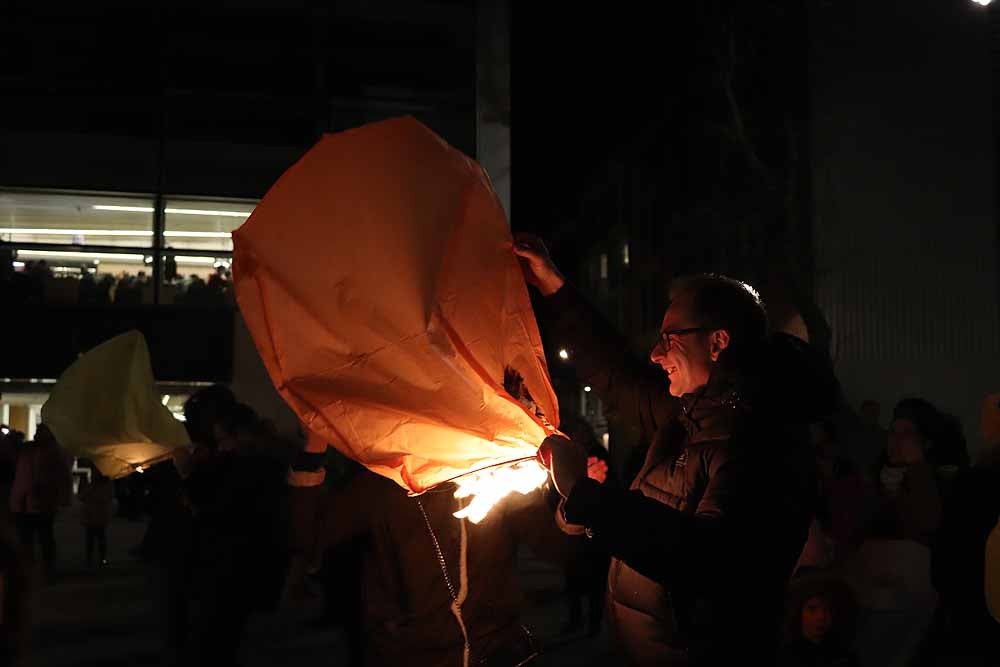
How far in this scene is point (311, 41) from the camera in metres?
17.8

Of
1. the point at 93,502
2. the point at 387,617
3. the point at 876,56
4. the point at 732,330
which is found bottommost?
the point at 93,502

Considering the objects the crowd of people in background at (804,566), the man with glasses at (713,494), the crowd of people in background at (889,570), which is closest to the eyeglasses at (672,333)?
the man with glasses at (713,494)

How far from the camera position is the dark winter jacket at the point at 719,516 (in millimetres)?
2099

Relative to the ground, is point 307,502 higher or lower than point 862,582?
higher

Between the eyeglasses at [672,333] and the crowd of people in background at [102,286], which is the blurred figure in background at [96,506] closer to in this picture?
the crowd of people in background at [102,286]

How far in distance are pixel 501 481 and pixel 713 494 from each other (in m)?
0.62

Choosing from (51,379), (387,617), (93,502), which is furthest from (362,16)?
(387,617)

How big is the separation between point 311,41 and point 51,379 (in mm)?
7769

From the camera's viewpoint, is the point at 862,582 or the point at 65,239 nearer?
the point at 862,582

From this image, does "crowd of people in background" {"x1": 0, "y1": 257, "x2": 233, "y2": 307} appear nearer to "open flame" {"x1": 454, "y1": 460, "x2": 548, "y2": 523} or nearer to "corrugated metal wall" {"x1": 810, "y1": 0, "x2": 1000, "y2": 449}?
"corrugated metal wall" {"x1": 810, "y1": 0, "x2": 1000, "y2": 449}

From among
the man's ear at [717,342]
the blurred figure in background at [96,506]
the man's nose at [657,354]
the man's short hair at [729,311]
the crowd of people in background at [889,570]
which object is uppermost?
Result: the man's short hair at [729,311]

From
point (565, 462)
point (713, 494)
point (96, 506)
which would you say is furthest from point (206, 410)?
point (96, 506)

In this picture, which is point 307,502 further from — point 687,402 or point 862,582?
point 862,582

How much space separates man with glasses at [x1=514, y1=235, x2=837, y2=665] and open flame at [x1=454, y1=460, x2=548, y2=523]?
0.60 ft
